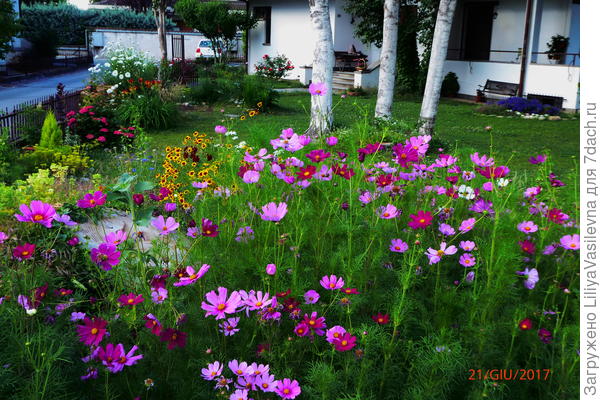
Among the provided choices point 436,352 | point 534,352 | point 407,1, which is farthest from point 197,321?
point 407,1

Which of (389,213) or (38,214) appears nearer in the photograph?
(38,214)

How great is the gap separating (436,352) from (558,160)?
316 inches

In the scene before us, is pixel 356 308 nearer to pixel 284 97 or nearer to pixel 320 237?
pixel 320 237

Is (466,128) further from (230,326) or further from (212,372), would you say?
(212,372)

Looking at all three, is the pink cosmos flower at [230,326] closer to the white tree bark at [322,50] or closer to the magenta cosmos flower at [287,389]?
the magenta cosmos flower at [287,389]

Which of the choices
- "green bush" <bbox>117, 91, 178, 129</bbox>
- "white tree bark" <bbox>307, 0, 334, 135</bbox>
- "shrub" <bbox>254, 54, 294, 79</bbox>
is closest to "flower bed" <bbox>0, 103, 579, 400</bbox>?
"white tree bark" <bbox>307, 0, 334, 135</bbox>

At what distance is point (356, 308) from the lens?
2416 mm

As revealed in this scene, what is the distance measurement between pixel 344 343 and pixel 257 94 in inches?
522

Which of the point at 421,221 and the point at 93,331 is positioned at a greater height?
the point at 421,221

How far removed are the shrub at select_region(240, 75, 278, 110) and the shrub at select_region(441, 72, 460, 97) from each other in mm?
6703

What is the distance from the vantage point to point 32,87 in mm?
20266

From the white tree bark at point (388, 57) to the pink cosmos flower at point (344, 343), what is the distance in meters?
8.09

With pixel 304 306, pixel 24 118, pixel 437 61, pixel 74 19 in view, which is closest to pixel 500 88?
pixel 437 61

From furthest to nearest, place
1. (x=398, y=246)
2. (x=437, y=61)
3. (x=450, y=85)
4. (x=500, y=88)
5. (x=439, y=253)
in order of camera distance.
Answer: (x=450, y=85) < (x=500, y=88) < (x=437, y=61) < (x=398, y=246) < (x=439, y=253)
